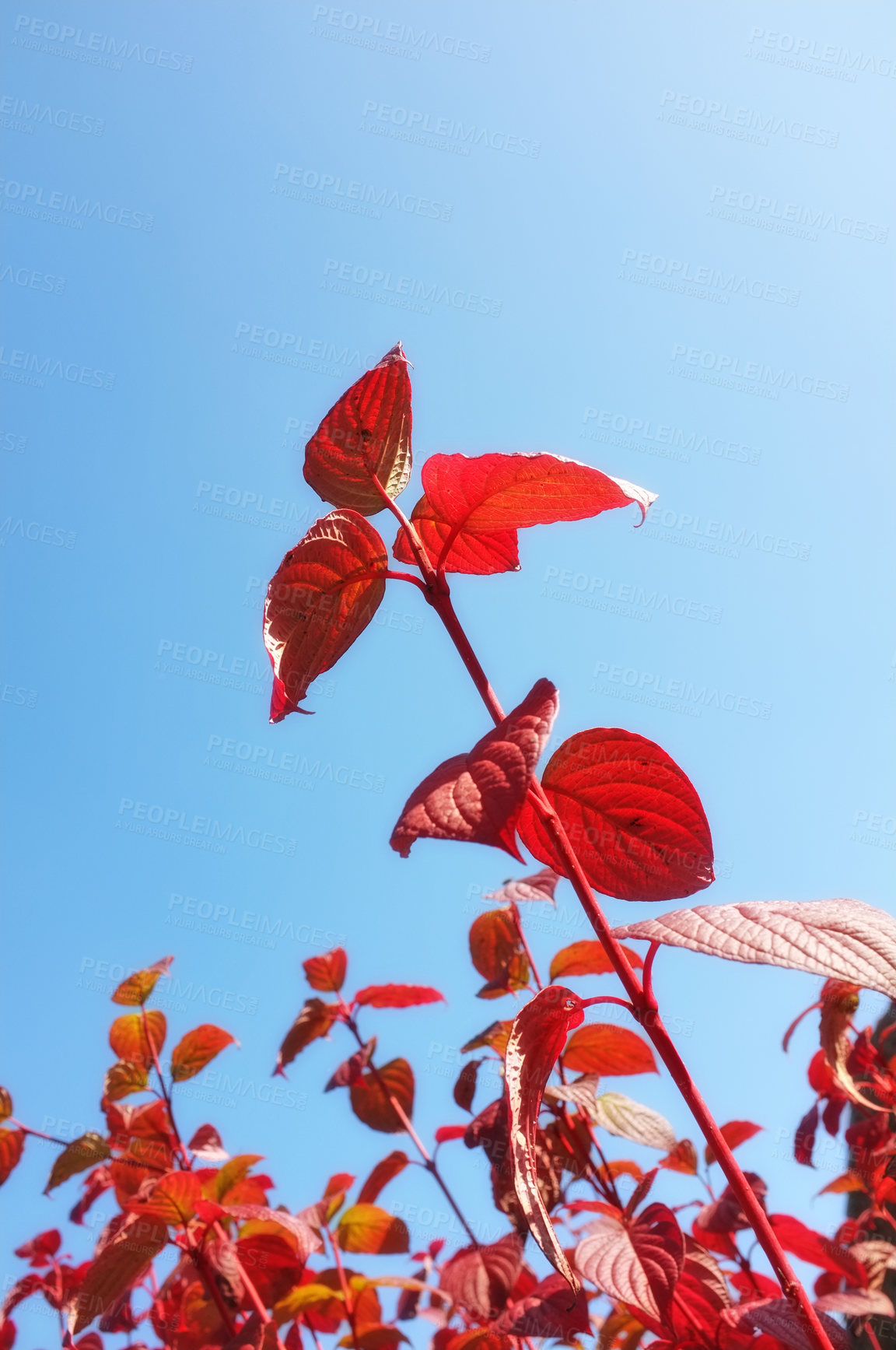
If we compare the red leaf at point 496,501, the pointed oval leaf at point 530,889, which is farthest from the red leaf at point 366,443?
the pointed oval leaf at point 530,889

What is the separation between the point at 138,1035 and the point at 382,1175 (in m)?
0.78

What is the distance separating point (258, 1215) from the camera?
5.00 ft

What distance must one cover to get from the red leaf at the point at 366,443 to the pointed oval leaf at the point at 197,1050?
1.66 m

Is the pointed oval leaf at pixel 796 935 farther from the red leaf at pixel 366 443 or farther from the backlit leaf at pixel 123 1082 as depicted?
the backlit leaf at pixel 123 1082

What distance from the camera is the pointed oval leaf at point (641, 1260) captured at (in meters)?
0.90

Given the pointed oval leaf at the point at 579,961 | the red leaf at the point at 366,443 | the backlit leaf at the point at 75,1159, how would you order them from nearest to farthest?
the red leaf at the point at 366,443
the pointed oval leaf at the point at 579,961
the backlit leaf at the point at 75,1159

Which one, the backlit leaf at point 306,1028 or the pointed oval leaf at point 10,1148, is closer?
the backlit leaf at point 306,1028

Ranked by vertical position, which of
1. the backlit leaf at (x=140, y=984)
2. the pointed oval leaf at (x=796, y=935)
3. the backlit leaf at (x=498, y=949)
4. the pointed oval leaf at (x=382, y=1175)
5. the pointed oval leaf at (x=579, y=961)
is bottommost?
the pointed oval leaf at (x=382, y=1175)

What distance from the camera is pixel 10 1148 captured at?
223 centimetres

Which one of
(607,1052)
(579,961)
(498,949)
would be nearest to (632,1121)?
(607,1052)

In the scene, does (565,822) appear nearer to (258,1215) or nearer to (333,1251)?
(258,1215)

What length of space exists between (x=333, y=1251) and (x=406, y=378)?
2.06m

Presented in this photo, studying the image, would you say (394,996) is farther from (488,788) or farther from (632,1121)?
(488,788)

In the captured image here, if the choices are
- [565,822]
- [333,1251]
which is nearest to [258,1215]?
[333,1251]
